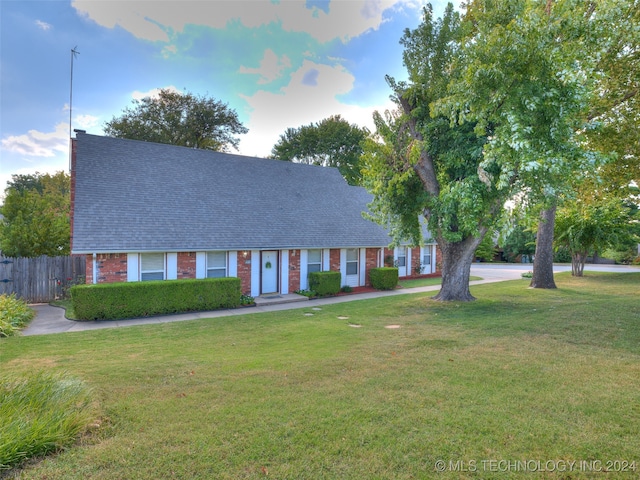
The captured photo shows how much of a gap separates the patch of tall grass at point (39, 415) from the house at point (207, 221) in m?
8.18

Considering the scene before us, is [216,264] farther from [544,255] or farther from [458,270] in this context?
[544,255]

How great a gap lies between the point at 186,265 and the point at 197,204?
110 inches

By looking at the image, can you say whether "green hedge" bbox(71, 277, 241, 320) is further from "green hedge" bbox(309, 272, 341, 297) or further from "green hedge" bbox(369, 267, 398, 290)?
"green hedge" bbox(369, 267, 398, 290)

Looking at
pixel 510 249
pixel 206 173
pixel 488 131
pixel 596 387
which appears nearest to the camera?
pixel 596 387

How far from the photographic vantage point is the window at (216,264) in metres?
13.4

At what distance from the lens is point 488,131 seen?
10.9 meters

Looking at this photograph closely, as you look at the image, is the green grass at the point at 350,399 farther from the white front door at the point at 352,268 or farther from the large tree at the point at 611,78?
the white front door at the point at 352,268

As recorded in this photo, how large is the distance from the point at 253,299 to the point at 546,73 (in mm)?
11158

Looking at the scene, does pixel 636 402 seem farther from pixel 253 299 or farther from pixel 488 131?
pixel 253 299

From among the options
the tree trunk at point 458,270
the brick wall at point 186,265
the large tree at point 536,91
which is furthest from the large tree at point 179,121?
the large tree at point 536,91

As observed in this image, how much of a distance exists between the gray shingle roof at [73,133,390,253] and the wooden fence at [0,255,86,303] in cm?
270

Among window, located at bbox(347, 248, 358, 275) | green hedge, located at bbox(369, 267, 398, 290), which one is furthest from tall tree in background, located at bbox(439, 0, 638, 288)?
window, located at bbox(347, 248, 358, 275)

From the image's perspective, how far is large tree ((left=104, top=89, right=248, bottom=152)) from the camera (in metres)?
26.1

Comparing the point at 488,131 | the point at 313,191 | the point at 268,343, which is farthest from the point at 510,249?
the point at 268,343
